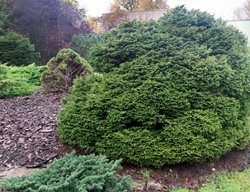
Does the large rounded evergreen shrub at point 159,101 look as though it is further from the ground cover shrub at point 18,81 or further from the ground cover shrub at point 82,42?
the ground cover shrub at point 82,42

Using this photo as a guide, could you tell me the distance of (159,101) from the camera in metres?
3.40

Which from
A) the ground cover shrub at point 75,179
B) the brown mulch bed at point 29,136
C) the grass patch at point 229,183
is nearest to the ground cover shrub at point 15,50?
the brown mulch bed at point 29,136

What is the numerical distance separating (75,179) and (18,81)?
5.23 metres

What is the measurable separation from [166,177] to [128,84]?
1028 millimetres

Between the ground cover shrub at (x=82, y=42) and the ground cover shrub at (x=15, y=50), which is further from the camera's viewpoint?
the ground cover shrub at (x=82, y=42)

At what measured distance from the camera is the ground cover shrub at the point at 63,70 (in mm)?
6746

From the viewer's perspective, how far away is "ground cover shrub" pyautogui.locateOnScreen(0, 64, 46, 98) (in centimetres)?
709

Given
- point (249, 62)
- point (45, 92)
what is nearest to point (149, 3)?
point (45, 92)

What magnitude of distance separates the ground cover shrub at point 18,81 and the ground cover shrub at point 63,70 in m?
0.63

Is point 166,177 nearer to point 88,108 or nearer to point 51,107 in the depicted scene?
point 88,108

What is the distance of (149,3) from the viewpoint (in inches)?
1287

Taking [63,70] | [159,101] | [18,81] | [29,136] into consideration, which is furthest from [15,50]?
[159,101]

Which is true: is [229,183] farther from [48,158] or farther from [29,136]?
[29,136]

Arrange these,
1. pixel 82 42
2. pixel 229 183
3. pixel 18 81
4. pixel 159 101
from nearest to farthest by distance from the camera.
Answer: pixel 229 183 → pixel 159 101 → pixel 18 81 → pixel 82 42
